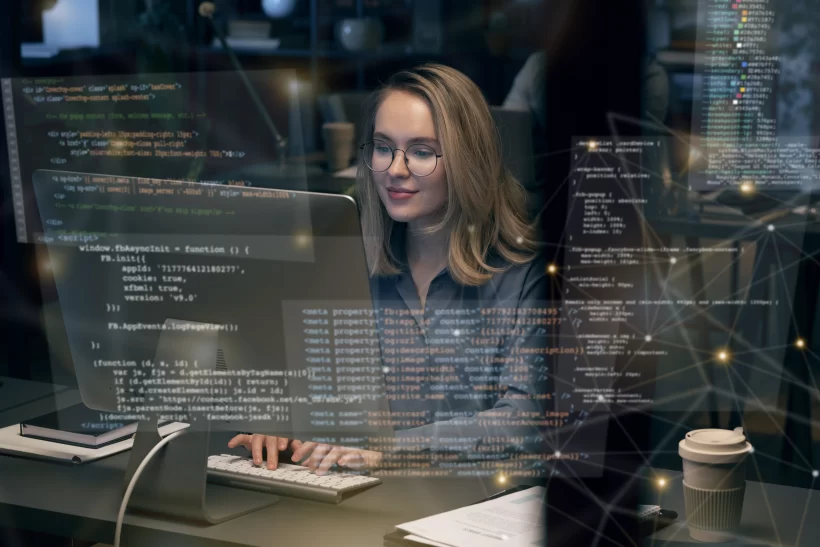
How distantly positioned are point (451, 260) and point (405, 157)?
0.45 ft

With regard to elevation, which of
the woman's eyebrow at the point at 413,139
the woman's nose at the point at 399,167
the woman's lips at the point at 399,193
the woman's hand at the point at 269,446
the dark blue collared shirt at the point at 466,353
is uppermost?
the woman's eyebrow at the point at 413,139

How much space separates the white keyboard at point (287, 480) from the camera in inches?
41.5

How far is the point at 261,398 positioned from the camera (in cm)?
100

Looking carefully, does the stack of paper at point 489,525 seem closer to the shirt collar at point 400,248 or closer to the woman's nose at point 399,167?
the shirt collar at point 400,248

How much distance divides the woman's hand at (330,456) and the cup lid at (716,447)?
0.37 metres

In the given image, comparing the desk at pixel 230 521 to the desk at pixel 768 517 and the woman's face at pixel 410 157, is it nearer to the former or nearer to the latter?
the desk at pixel 768 517

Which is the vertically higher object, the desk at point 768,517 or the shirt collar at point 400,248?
the shirt collar at point 400,248

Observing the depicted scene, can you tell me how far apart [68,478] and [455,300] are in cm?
57

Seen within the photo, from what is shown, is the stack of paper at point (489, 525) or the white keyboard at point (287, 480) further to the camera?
the white keyboard at point (287, 480)

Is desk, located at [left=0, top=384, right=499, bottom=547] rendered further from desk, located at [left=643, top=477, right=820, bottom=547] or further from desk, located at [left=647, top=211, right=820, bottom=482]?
desk, located at [left=647, top=211, right=820, bottom=482]

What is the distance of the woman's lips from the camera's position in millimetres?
980

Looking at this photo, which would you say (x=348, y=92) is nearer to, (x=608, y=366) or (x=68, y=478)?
(x=608, y=366)

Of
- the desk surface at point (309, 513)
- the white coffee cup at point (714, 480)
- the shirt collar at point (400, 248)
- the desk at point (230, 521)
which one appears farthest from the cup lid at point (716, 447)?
the shirt collar at point (400, 248)

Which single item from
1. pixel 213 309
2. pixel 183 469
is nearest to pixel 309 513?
pixel 183 469
